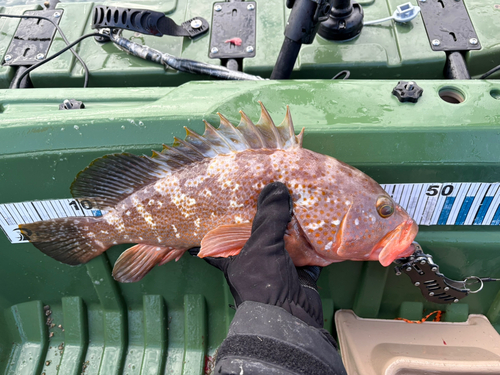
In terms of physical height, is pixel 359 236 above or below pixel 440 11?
below

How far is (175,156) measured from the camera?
1676 millimetres

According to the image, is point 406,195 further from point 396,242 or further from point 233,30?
point 233,30

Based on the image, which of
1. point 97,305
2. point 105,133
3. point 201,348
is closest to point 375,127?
point 105,133

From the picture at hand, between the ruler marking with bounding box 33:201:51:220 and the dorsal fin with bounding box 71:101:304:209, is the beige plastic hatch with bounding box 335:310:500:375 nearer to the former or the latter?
the dorsal fin with bounding box 71:101:304:209

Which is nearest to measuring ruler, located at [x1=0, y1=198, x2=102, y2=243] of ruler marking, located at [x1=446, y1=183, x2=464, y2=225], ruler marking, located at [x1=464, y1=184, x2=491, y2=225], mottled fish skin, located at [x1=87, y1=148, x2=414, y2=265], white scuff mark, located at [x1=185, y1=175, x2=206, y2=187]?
mottled fish skin, located at [x1=87, y1=148, x2=414, y2=265]

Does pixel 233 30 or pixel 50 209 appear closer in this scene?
pixel 50 209

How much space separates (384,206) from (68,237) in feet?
5.27

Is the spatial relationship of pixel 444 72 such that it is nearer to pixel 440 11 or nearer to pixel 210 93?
pixel 440 11

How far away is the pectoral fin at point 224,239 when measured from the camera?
157cm

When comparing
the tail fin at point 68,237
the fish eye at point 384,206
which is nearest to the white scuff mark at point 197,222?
the tail fin at point 68,237

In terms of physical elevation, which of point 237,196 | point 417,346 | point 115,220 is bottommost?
point 417,346

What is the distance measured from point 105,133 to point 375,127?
4.45 ft

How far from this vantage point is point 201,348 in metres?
2.42

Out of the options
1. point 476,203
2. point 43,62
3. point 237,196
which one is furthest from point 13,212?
point 476,203
